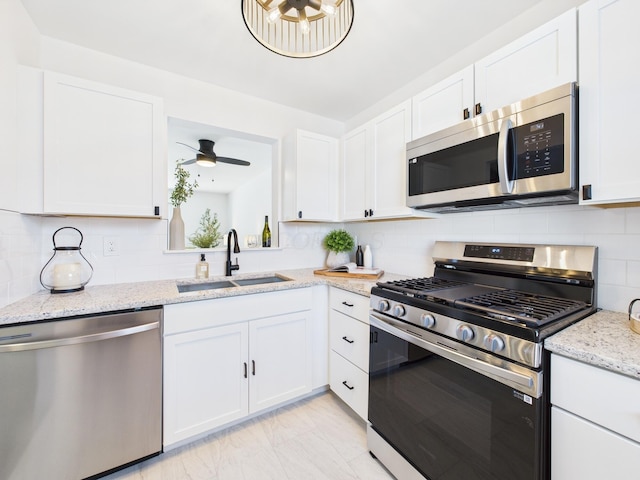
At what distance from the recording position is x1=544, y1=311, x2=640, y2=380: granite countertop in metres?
0.77

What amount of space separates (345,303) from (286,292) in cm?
43

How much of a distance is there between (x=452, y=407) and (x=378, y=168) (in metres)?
1.60

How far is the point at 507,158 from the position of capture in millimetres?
1259

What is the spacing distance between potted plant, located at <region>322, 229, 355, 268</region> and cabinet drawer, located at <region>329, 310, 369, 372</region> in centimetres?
61

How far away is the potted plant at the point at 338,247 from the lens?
100 inches

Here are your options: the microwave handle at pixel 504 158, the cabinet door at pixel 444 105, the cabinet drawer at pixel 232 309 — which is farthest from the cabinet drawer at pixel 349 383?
the cabinet door at pixel 444 105

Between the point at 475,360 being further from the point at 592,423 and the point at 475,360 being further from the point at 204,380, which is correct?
the point at 204,380

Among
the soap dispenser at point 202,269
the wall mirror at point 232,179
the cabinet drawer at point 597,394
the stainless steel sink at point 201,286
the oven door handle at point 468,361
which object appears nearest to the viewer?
the cabinet drawer at point 597,394

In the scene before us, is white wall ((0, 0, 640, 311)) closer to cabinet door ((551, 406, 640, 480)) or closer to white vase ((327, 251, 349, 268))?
white vase ((327, 251, 349, 268))

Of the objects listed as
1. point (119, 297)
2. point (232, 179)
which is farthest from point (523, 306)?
point (232, 179)

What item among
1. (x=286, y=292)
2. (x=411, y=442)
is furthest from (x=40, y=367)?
(x=411, y=442)

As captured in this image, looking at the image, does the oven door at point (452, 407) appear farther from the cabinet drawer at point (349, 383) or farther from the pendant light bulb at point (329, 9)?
the pendant light bulb at point (329, 9)

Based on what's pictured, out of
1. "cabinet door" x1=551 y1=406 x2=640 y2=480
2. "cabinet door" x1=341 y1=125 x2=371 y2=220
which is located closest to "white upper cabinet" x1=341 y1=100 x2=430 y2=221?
"cabinet door" x1=341 y1=125 x2=371 y2=220

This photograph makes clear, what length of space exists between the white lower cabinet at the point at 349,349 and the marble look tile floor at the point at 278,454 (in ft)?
0.62
